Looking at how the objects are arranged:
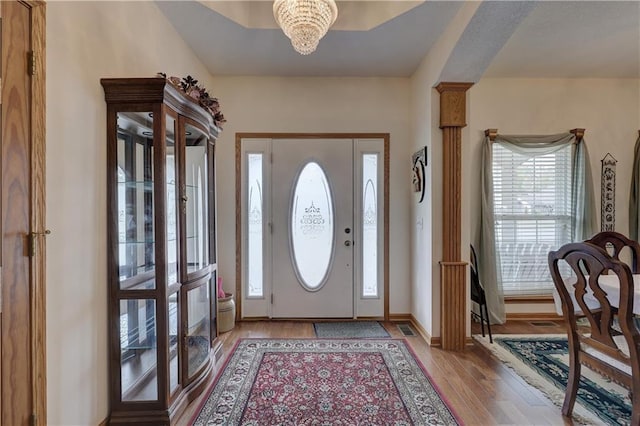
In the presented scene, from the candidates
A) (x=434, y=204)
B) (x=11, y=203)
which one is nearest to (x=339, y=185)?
(x=434, y=204)

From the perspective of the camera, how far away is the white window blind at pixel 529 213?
3658mm

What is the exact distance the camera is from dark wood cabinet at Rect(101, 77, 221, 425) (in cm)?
183

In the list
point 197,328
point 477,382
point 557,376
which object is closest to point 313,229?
point 197,328

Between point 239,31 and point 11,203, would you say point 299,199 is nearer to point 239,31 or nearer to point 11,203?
point 239,31

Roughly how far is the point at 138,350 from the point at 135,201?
0.92 meters

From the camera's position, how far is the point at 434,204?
9.86 ft

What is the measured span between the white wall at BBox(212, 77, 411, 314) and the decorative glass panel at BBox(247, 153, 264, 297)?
189 millimetres

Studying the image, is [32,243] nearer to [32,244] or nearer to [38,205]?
[32,244]

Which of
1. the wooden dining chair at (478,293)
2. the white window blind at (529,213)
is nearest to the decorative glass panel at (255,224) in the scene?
the wooden dining chair at (478,293)

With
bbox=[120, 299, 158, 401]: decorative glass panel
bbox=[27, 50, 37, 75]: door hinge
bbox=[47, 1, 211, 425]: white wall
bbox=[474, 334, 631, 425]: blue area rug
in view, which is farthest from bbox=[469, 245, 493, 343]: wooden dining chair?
bbox=[27, 50, 37, 75]: door hinge

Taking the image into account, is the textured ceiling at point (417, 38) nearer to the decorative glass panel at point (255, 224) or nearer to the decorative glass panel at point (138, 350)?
the decorative glass panel at point (255, 224)

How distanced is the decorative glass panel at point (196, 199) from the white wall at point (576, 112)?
9.71 feet

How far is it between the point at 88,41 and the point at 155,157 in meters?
0.66

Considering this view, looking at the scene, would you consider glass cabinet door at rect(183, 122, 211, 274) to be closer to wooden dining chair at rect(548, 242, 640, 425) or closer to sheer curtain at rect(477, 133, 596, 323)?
wooden dining chair at rect(548, 242, 640, 425)
